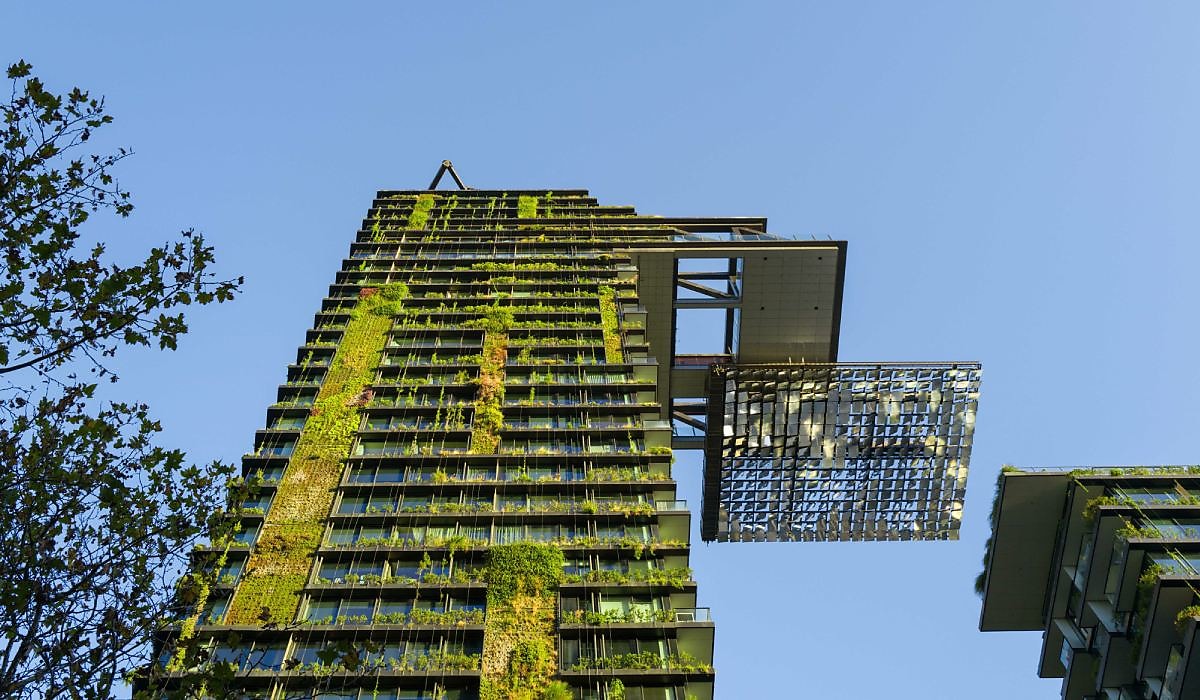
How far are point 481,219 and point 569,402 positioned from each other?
27961 millimetres

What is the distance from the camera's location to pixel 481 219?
7206 cm

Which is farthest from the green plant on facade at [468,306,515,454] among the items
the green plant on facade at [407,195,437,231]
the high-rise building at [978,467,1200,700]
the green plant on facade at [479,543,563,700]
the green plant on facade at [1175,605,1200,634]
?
the green plant on facade at [1175,605,1200,634]

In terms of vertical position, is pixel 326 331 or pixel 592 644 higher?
pixel 326 331

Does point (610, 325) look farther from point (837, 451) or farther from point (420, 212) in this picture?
point (420, 212)

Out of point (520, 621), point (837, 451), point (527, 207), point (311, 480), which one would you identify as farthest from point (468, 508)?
point (527, 207)

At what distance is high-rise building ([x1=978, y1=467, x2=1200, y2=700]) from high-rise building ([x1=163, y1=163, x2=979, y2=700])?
17053 mm

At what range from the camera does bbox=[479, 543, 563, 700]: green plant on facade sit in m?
30.7

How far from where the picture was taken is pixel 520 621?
33.4 m

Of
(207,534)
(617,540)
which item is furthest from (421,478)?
(207,534)

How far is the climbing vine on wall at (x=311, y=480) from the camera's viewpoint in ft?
114

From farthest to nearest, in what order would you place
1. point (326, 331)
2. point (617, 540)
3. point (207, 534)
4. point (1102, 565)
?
point (326, 331) < point (1102, 565) < point (617, 540) < point (207, 534)

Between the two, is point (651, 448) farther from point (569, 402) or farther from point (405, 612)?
point (405, 612)

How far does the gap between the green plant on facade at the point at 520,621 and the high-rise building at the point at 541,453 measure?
89 mm

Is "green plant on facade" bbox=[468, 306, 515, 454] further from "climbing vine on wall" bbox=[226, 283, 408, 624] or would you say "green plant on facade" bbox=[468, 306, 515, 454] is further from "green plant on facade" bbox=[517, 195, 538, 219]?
"green plant on facade" bbox=[517, 195, 538, 219]
